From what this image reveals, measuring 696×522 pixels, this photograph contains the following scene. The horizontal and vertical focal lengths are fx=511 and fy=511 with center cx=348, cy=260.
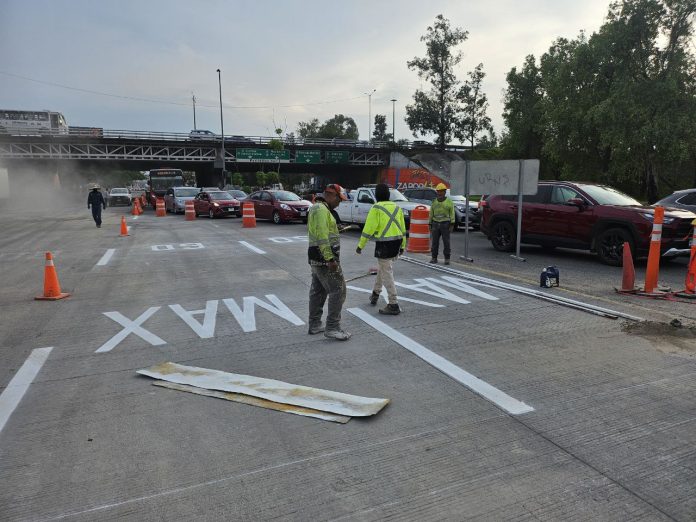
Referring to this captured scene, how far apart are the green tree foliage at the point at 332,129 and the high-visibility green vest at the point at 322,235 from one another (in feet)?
342

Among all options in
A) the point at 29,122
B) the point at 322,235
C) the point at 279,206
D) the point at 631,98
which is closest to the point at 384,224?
the point at 322,235

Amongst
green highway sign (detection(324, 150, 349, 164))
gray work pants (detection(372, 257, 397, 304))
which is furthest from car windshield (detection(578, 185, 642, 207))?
green highway sign (detection(324, 150, 349, 164))

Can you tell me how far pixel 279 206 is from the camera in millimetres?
23297

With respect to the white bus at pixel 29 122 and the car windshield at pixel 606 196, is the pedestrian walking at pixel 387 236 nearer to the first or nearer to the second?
the car windshield at pixel 606 196

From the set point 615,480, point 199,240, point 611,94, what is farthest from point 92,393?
point 611,94

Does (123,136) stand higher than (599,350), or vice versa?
(123,136)

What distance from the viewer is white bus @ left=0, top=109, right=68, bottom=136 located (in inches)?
1877

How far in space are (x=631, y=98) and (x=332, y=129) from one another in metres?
90.6

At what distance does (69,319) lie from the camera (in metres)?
7.11

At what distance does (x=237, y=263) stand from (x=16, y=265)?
5221mm

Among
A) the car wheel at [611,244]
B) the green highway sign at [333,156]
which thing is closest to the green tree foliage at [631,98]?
the car wheel at [611,244]

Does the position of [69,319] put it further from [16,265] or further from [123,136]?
[123,136]

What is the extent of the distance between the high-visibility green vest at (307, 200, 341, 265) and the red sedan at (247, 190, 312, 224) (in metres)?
16.7

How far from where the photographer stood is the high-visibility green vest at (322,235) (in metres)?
5.79
